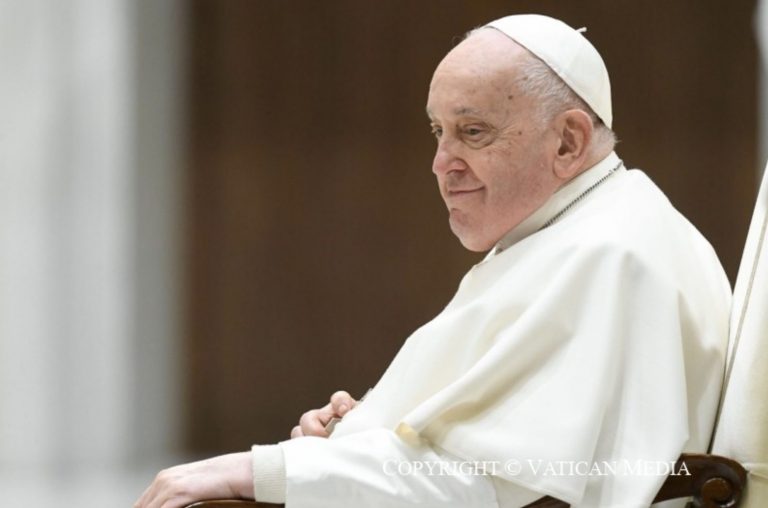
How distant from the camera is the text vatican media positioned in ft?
7.08

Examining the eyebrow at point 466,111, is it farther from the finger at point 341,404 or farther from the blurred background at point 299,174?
the blurred background at point 299,174

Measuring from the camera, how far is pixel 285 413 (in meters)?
7.41

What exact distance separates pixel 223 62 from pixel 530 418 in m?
5.60

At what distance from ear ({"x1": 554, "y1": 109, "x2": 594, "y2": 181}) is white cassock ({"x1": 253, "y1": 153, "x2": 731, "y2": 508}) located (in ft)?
0.44

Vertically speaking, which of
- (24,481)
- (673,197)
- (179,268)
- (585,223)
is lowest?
(24,481)

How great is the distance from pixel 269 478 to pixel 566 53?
108 centimetres

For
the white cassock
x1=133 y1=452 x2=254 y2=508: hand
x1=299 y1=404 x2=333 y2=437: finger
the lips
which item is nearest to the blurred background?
x1=299 y1=404 x2=333 y2=437: finger

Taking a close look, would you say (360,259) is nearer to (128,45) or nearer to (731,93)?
(128,45)

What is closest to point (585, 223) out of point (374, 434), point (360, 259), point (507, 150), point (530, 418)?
point (507, 150)

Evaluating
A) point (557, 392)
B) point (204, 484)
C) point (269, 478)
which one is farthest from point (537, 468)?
point (204, 484)

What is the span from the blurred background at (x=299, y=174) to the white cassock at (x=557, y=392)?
16.1 ft

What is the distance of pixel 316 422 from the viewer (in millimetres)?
2762

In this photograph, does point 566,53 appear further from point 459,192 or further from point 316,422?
point 316,422

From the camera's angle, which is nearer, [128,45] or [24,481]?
[24,481]
